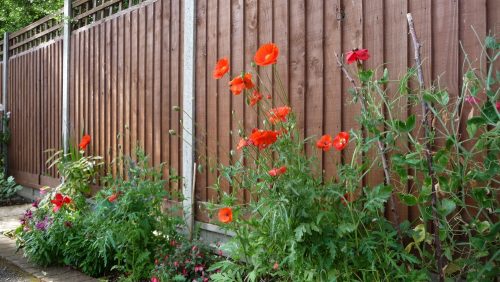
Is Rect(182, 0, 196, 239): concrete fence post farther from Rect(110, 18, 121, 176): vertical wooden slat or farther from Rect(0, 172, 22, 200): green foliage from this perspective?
Rect(0, 172, 22, 200): green foliage

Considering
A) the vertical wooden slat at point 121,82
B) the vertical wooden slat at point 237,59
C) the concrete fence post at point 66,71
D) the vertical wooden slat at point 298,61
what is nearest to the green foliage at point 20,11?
the concrete fence post at point 66,71

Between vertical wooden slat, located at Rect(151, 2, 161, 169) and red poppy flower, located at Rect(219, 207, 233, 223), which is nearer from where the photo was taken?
red poppy flower, located at Rect(219, 207, 233, 223)

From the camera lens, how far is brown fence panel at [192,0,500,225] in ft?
7.87

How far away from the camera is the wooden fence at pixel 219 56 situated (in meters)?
2.48

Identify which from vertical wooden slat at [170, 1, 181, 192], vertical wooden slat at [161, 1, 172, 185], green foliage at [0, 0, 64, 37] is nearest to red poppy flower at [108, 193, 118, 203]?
vertical wooden slat at [170, 1, 181, 192]

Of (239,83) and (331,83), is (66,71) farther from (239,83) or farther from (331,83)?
(239,83)

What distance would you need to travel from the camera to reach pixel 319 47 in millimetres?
3016

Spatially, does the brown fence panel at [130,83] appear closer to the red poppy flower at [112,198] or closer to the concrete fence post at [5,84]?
the red poppy flower at [112,198]

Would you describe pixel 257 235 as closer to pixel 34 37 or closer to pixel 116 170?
pixel 116 170

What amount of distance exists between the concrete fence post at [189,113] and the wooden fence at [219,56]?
50 mm

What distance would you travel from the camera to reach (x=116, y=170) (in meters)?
5.00

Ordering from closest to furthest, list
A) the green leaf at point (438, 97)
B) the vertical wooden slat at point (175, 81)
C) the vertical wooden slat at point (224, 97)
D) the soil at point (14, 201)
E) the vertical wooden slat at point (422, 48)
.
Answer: the green leaf at point (438, 97), the vertical wooden slat at point (422, 48), the vertical wooden slat at point (224, 97), the vertical wooden slat at point (175, 81), the soil at point (14, 201)

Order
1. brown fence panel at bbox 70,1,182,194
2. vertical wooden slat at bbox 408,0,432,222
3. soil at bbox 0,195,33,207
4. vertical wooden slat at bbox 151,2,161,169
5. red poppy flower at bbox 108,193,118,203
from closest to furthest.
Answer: vertical wooden slat at bbox 408,0,432,222 < red poppy flower at bbox 108,193,118,203 < brown fence panel at bbox 70,1,182,194 < vertical wooden slat at bbox 151,2,161,169 < soil at bbox 0,195,33,207

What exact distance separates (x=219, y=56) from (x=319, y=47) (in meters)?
0.96
